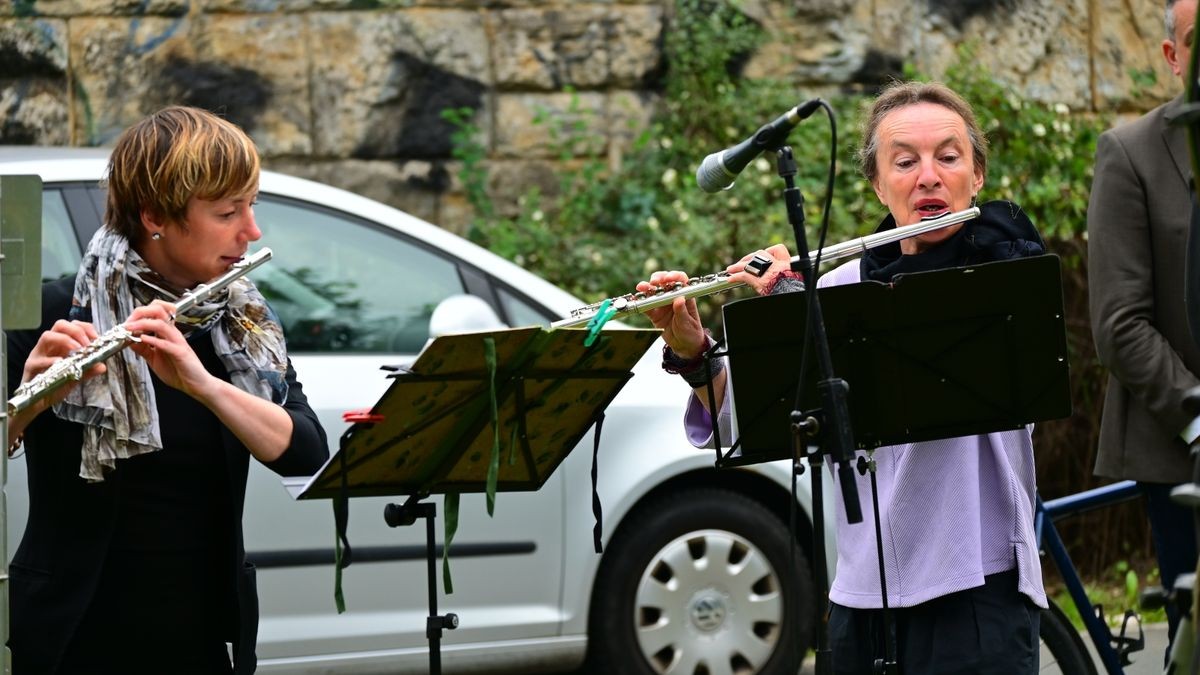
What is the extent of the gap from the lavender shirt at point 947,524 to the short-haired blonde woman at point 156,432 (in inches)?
36.0

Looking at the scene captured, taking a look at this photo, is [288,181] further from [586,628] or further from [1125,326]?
[1125,326]

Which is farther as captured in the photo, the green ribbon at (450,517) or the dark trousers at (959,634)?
the green ribbon at (450,517)

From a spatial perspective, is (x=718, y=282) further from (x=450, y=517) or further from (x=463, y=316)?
(x=463, y=316)

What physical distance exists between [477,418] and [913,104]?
1.04 metres

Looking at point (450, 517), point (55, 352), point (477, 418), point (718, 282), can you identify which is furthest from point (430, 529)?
point (55, 352)

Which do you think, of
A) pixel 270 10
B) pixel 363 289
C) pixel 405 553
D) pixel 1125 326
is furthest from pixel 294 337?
pixel 270 10

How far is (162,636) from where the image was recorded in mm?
2652

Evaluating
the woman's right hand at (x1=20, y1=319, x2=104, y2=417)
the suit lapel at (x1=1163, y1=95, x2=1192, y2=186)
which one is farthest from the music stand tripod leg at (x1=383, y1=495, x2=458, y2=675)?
the suit lapel at (x1=1163, y1=95, x2=1192, y2=186)

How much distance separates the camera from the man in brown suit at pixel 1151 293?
343cm

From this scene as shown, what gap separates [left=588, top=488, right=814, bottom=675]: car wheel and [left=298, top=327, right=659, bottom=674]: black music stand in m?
1.80

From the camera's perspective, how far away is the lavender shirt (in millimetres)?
2793

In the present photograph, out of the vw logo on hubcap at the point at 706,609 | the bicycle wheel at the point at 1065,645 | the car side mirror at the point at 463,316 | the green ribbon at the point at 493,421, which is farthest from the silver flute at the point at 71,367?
the vw logo on hubcap at the point at 706,609

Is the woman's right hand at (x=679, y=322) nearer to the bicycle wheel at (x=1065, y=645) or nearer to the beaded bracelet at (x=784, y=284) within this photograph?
the beaded bracelet at (x=784, y=284)

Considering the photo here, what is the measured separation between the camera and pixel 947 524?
9.23ft
